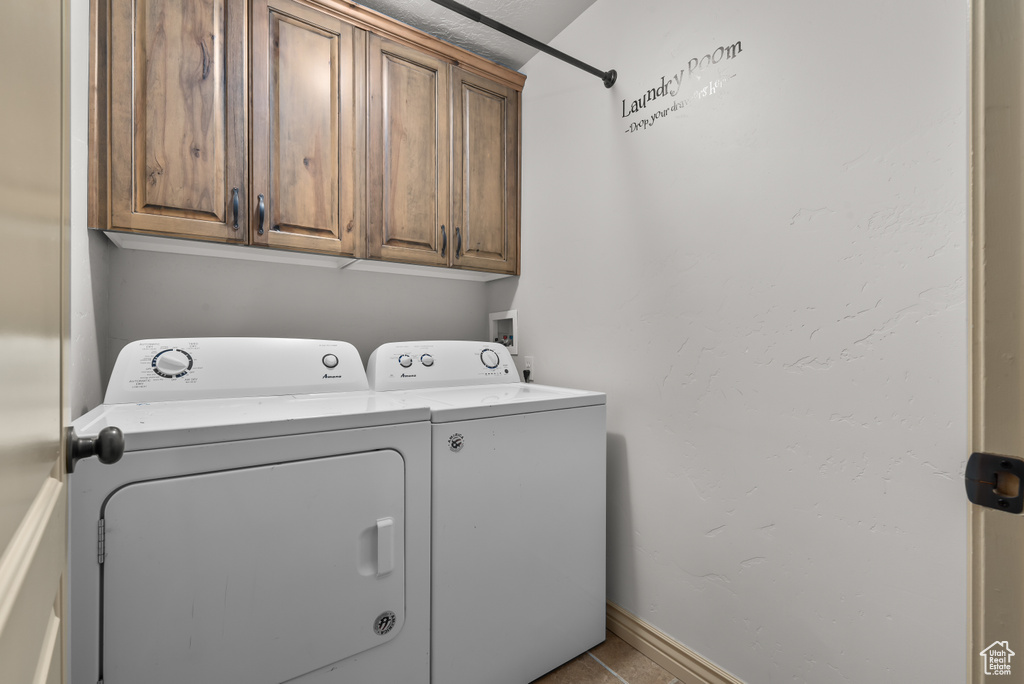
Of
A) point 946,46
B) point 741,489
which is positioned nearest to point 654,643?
point 741,489

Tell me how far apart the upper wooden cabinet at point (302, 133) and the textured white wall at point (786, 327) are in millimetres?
498

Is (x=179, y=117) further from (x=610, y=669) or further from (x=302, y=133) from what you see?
(x=610, y=669)

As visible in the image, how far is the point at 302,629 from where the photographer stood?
108 cm

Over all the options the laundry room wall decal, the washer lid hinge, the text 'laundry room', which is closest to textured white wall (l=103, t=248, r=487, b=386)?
the text 'laundry room'

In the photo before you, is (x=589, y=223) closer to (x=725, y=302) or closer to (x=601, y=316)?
(x=601, y=316)

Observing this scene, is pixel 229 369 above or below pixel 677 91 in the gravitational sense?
below

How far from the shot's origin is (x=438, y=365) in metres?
1.86

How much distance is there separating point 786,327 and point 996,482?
28.8 inches

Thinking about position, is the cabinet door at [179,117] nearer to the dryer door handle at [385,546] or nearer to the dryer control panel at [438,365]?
the dryer control panel at [438,365]

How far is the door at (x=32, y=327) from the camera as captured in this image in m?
0.29

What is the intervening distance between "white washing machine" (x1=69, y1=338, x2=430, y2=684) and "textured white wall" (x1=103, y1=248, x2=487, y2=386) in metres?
0.39

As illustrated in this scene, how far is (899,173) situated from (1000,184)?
0.59 m

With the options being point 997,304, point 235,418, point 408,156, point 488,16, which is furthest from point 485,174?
point 997,304

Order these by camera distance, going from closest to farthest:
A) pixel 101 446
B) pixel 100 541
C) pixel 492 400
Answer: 1. pixel 101 446
2. pixel 100 541
3. pixel 492 400
